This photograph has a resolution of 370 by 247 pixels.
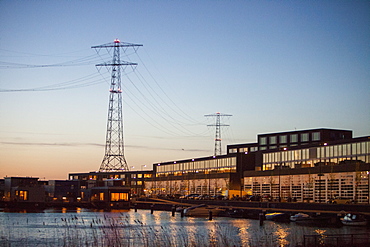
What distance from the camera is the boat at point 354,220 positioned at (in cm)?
7794

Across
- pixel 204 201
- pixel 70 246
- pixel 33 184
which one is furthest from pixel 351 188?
pixel 33 184

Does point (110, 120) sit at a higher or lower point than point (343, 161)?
higher

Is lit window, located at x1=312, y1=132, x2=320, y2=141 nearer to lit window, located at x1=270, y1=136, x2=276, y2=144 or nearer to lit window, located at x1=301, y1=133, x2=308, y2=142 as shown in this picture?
lit window, located at x1=301, y1=133, x2=308, y2=142

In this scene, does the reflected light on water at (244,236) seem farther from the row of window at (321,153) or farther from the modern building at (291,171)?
the row of window at (321,153)

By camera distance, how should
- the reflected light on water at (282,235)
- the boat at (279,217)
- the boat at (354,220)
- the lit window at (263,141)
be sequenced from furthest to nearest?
the lit window at (263,141)
the boat at (279,217)
the boat at (354,220)
the reflected light on water at (282,235)

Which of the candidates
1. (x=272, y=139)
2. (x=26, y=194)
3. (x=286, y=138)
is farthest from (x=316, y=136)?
(x=26, y=194)

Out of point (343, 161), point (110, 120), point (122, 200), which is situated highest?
point (110, 120)

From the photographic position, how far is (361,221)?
78250 mm

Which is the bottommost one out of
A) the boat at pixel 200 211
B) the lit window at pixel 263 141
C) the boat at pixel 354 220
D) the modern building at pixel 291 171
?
the boat at pixel 200 211

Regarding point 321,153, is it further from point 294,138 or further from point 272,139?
point 272,139

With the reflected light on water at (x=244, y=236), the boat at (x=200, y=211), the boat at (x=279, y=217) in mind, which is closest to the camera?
the reflected light on water at (x=244, y=236)

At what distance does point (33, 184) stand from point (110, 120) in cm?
3657

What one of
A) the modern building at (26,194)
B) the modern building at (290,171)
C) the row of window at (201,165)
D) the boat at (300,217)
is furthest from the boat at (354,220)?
the modern building at (26,194)

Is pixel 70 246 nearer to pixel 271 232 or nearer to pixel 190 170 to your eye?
pixel 271 232
